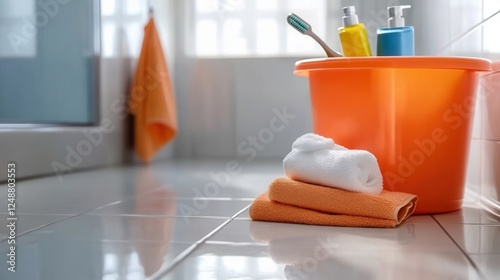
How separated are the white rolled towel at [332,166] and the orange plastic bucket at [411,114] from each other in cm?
8

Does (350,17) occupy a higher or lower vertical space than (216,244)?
higher

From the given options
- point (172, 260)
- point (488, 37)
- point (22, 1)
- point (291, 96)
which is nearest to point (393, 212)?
point (172, 260)

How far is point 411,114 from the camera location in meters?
1.09

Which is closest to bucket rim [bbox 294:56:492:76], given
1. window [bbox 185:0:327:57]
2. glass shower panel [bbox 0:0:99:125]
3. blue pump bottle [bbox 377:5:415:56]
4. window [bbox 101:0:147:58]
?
blue pump bottle [bbox 377:5:415:56]

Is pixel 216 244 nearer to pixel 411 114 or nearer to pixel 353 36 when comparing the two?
pixel 411 114

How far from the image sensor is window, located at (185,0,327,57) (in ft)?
9.52

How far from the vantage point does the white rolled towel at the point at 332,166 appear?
988 millimetres

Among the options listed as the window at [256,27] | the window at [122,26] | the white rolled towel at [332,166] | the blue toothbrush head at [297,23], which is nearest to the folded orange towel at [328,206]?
the white rolled towel at [332,166]

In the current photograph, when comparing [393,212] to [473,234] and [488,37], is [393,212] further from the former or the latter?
[488,37]

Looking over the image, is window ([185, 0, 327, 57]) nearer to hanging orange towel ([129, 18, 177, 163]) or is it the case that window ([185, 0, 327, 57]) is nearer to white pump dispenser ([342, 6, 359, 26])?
hanging orange towel ([129, 18, 177, 163])

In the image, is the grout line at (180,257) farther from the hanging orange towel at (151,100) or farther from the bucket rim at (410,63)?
the hanging orange towel at (151,100)

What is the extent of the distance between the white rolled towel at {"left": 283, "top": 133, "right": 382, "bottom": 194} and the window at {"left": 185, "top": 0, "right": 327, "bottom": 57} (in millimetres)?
1895

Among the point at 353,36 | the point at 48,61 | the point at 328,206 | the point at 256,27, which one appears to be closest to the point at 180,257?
the point at 328,206

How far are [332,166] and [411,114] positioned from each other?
20 centimetres
